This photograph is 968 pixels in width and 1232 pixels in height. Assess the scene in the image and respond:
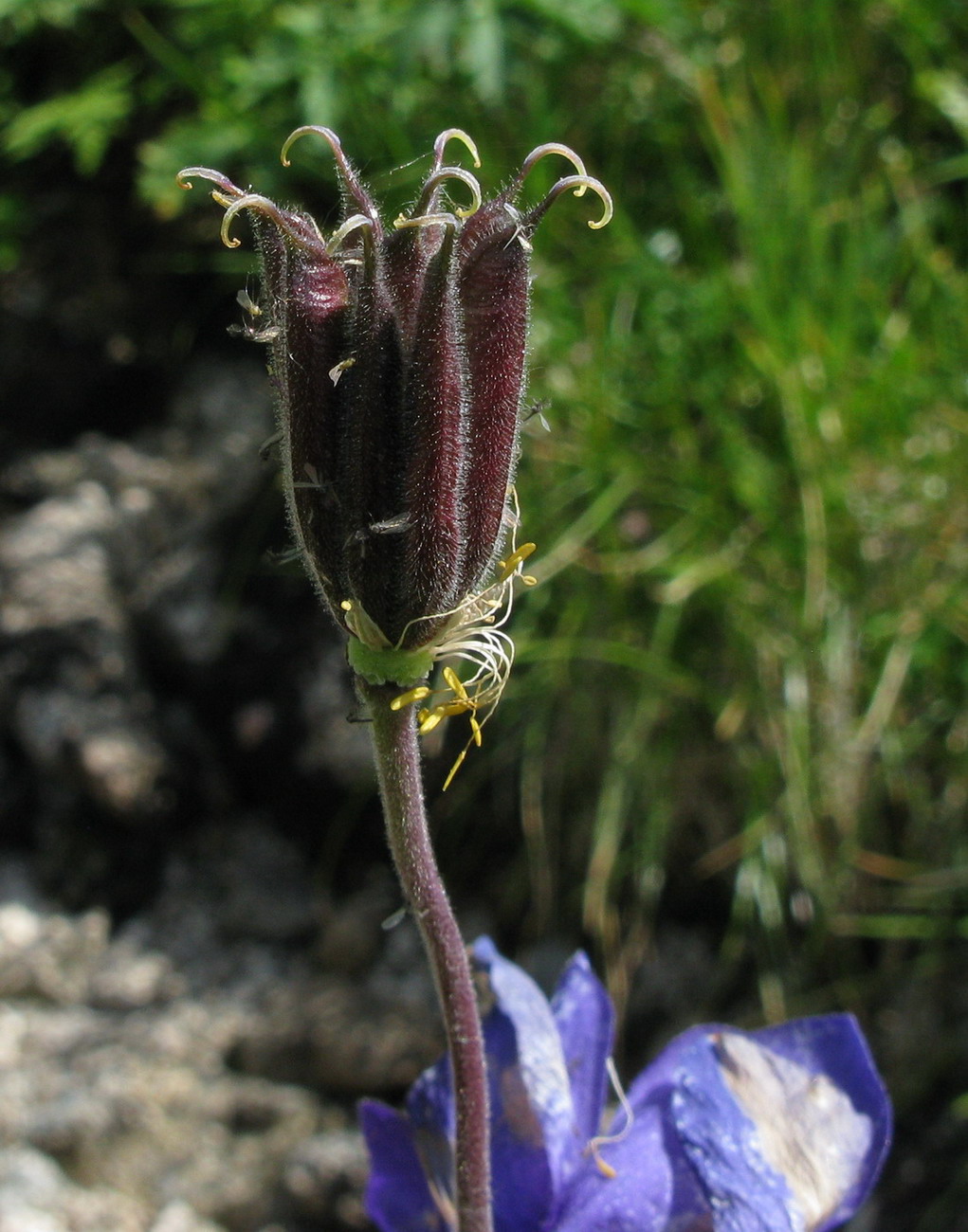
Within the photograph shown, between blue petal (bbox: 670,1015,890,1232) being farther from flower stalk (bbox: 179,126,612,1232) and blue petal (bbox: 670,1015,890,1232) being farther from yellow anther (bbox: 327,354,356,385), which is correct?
yellow anther (bbox: 327,354,356,385)

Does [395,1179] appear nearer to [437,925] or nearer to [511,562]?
[437,925]

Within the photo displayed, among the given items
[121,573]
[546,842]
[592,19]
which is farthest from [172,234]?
[546,842]

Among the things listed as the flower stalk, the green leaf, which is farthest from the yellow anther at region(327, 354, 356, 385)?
the green leaf

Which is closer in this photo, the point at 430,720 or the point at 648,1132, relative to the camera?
the point at 430,720

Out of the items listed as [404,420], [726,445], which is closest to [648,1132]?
[404,420]

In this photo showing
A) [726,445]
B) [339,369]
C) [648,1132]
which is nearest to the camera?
[339,369]

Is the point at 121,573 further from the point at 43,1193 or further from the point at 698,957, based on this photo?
the point at 698,957
